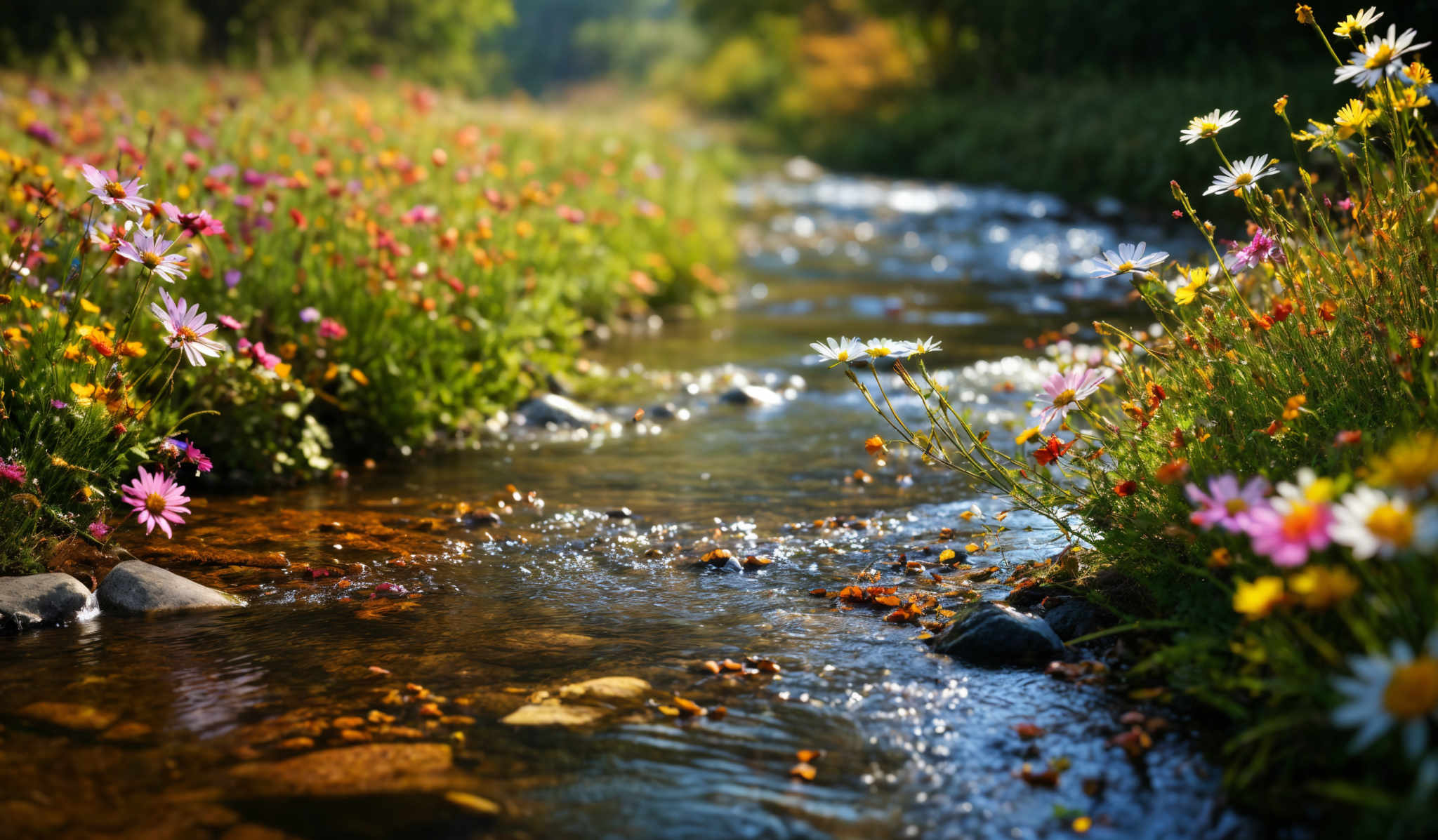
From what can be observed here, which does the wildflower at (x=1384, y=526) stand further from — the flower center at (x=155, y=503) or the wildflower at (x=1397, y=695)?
the flower center at (x=155, y=503)

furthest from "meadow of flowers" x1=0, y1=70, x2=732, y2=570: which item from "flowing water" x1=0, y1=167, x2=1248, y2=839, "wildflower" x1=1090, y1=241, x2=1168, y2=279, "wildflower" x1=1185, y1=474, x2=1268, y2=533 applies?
"wildflower" x1=1185, y1=474, x2=1268, y2=533

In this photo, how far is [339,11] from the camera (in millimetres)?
23812

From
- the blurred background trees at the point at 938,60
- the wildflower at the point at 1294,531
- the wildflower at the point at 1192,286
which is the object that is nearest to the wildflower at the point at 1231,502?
the wildflower at the point at 1294,531

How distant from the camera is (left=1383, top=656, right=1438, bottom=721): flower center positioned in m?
1.36

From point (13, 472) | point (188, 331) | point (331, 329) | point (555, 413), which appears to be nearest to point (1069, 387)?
point (188, 331)

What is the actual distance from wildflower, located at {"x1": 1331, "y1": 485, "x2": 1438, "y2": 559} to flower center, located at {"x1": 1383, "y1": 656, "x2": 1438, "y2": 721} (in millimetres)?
151

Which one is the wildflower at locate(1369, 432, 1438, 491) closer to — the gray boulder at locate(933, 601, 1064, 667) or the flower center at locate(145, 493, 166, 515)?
the gray boulder at locate(933, 601, 1064, 667)

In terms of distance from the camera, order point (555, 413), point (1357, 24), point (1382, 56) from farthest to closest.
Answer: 1. point (555, 413)
2. point (1357, 24)
3. point (1382, 56)

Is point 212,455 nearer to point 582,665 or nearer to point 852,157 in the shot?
point 582,665

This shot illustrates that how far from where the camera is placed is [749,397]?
5.57m

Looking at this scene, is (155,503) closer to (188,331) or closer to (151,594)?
(151,594)

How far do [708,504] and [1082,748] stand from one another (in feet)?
6.40

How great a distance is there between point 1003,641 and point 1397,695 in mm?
1226

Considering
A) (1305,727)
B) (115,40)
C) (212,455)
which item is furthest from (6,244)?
(115,40)
